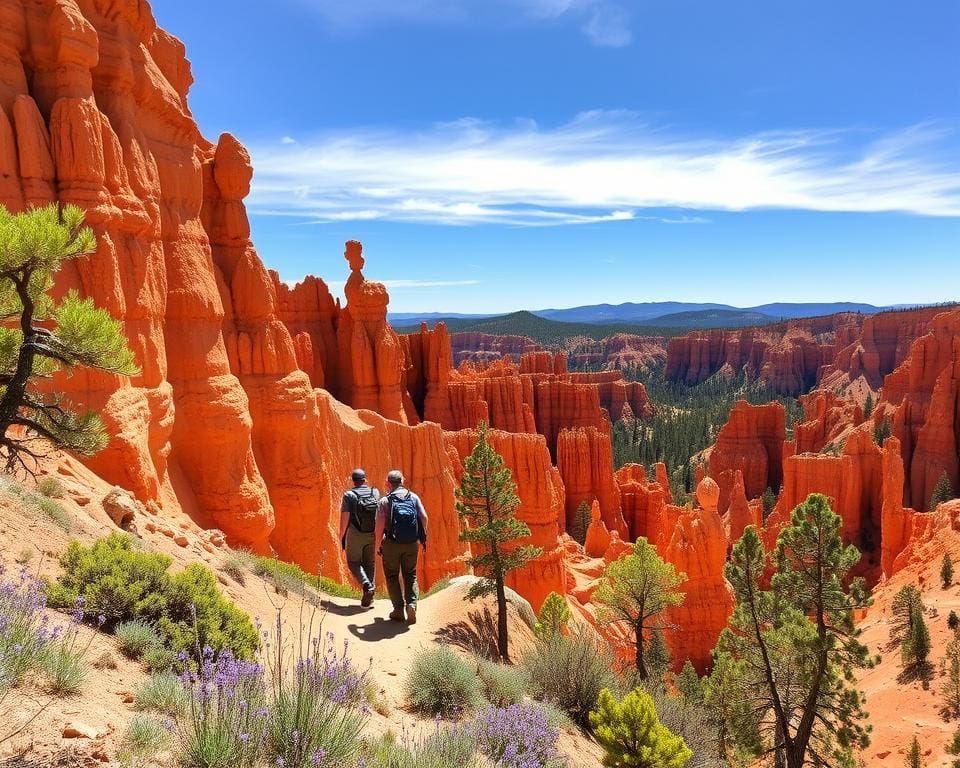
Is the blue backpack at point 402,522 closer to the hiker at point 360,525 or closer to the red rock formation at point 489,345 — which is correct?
the hiker at point 360,525

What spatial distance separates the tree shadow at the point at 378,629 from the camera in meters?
8.64

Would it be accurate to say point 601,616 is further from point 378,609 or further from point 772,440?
point 772,440

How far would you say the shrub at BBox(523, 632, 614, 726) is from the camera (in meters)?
9.84

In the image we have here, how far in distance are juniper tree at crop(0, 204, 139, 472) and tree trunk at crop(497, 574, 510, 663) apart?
333 inches

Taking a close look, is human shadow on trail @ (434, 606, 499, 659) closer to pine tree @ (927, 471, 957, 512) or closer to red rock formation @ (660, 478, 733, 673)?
red rock formation @ (660, 478, 733, 673)

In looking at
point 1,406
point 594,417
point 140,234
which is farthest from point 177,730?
point 594,417

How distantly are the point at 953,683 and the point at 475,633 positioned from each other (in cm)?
1923

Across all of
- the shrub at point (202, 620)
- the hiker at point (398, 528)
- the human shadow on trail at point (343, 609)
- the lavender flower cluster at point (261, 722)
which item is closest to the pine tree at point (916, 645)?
the human shadow on trail at point (343, 609)

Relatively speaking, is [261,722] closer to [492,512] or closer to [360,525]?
[360,525]

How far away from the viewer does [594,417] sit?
56688 mm

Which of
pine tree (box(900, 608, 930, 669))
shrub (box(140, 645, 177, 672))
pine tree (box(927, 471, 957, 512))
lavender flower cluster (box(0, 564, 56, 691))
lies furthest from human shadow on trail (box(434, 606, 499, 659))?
pine tree (box(927, 471, 957, 512))

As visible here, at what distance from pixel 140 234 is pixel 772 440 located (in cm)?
6266

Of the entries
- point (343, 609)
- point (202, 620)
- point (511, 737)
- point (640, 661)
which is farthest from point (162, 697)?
point (640, 661)

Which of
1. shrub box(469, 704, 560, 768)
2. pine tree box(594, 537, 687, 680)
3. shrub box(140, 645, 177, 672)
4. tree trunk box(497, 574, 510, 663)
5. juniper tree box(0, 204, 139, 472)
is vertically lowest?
pine tree box(594, 537, 687, 680)
